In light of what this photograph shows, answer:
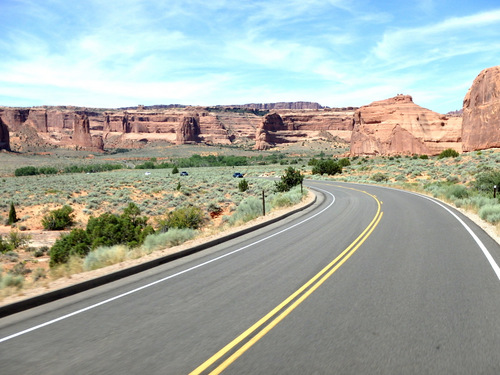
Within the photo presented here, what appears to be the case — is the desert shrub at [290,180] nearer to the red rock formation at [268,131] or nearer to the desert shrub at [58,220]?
the desert shrub at [58,220]

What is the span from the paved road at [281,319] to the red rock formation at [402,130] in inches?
3163

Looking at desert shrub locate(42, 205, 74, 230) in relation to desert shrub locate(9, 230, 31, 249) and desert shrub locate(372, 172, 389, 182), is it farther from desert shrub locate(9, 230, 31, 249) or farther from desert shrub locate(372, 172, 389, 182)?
desert shrub locate(372, 172, 389, 182)

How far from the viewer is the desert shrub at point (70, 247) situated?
1634 cm

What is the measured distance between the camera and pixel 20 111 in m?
200

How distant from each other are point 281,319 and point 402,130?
88.2 metres

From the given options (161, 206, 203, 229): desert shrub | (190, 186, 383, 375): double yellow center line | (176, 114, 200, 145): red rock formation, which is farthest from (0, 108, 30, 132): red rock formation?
(190, 186, 383, 375): double yellow center line

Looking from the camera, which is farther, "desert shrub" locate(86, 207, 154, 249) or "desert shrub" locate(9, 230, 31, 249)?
"desert shrub" locate(9, 230, 31, 249)

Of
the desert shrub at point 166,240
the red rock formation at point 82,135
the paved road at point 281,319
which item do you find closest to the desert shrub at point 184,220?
the desert shrub at point 166,240

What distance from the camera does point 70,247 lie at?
56.3 ft

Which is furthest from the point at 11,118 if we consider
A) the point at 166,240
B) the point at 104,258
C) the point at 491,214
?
→ the point at 491,214

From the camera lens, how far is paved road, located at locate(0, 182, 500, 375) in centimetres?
432

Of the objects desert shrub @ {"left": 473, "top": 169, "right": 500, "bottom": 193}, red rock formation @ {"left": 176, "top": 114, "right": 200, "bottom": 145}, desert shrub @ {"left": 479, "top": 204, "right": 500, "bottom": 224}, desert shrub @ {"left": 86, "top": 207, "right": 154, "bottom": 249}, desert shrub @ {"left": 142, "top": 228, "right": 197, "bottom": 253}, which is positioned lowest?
desert shrub @ {"left": 86, "top": 207, "right": 154, "bottom": 249}

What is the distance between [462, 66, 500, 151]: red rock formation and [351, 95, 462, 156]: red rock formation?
1631 cm

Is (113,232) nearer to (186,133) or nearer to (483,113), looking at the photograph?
(483,113)
